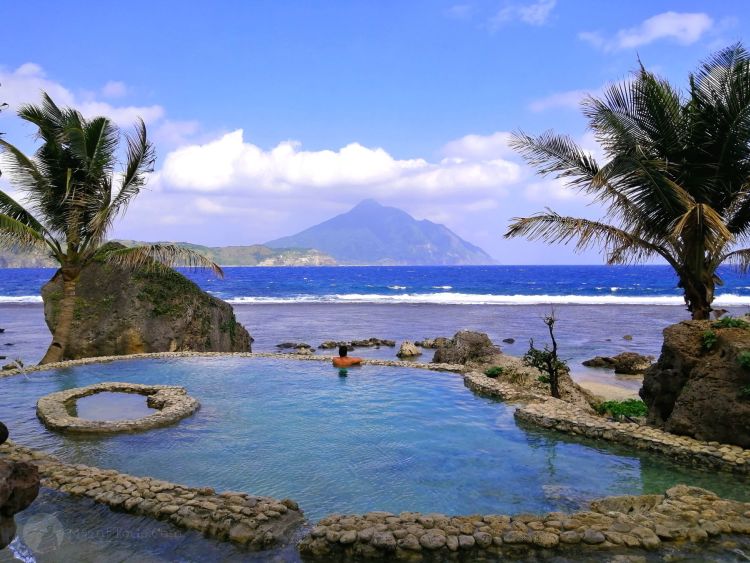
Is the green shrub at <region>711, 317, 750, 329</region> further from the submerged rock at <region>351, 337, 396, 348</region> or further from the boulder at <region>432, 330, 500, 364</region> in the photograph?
the submerged rock at <region>351, 337, 396, 348</region>

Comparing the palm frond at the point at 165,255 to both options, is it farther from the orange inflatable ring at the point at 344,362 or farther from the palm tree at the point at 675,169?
the palm tree at the point at 675,169

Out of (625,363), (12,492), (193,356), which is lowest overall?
(625,363)

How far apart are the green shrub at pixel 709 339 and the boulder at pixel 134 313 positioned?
61.8 feet

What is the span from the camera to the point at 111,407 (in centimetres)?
1369

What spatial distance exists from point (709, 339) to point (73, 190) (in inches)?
747

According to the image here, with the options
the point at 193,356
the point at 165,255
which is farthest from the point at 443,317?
the point at 165,255

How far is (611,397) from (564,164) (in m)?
9.73

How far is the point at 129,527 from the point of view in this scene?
7.27m

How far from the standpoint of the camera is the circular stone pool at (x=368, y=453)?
8.62 metres

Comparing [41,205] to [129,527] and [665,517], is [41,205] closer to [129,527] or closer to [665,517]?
[129,527]

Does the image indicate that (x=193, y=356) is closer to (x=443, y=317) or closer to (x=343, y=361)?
(x=343, y=361)

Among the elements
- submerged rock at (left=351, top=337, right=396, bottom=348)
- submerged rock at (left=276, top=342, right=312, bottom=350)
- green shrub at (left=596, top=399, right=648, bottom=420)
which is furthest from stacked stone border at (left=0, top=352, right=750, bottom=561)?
submerged rock at (left=351, top=337, right=396, bottom=348)

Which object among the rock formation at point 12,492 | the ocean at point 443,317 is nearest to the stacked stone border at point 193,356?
the ocean at point 443,317

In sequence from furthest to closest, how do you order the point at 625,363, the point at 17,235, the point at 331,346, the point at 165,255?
the point at 331,346
the point at 625,363
the point at 165,255
the point at 17,235
